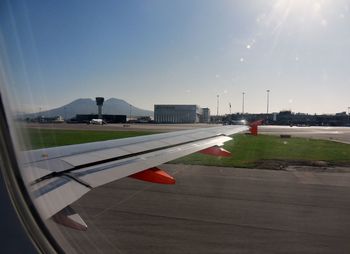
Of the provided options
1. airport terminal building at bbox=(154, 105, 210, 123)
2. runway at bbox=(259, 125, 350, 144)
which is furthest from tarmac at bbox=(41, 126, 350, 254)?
airport terminal building at bbox=(154, 105, 210, 123)

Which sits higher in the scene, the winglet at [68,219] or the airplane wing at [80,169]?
the airplane wing at [80,169]

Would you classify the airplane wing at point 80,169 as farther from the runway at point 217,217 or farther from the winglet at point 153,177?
the runway at point 217,217

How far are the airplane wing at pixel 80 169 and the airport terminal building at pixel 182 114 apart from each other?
56.7 m

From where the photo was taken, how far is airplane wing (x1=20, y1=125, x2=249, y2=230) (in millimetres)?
2578

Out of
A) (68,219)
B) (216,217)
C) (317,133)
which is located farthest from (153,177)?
(317,133)

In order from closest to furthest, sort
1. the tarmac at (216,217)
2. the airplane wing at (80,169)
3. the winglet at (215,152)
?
the airplane wing at (80,169), the tarmac at (216,217), the winglet at (215,152)

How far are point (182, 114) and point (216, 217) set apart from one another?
58527mm

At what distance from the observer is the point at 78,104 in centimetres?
543

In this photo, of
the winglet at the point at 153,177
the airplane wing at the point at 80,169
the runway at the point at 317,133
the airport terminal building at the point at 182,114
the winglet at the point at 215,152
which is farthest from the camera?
the airport terminal building at the point at 182,114

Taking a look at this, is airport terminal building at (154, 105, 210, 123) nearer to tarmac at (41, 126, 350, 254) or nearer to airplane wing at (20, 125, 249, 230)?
tarmac at (41, 126, 350, 254)

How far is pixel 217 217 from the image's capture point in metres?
6.98

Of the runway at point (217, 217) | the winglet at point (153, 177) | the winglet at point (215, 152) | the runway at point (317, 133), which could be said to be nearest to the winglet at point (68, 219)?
the runway at point (217, 217)

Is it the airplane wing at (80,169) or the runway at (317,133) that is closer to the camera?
the airplane wing at (80,169)

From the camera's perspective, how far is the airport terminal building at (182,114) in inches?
2512
